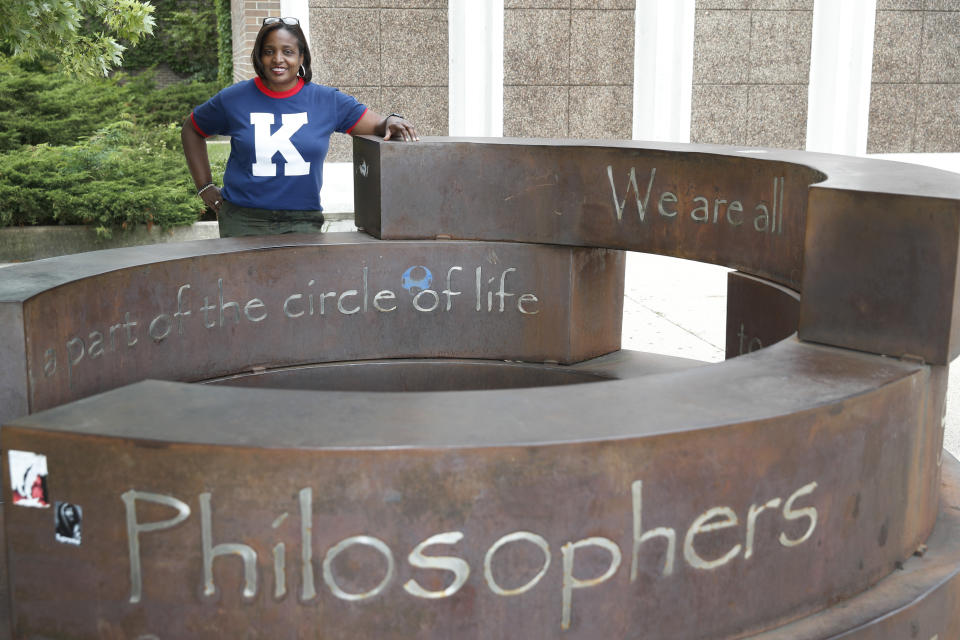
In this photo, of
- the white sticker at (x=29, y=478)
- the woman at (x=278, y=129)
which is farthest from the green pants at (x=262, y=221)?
the white sticker at (x=29, y=478)

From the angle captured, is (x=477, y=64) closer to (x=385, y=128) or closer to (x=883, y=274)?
(x=385, y=128)

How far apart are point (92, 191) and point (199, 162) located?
622 cm

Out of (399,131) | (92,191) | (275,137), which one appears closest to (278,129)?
(275,137)

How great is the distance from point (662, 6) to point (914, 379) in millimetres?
12569

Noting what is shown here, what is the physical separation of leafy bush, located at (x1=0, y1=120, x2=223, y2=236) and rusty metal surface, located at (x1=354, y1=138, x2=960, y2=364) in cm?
603

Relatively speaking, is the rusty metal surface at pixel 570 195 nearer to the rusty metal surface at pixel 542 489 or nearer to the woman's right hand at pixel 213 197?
the woman's right hand at pixel 213 197

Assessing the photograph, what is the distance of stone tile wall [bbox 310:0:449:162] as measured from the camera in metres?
14.2

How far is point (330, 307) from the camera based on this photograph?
4762 mm

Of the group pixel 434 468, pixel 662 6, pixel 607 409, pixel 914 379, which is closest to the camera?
pixel 434 468

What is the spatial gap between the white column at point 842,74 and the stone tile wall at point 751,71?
0.43m

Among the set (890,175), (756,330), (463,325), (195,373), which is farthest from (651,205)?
(195,373)

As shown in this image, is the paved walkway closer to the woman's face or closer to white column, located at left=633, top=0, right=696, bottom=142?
the woman's face

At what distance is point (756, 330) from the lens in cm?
453

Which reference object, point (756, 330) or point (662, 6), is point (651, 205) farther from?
point (662, 6)
